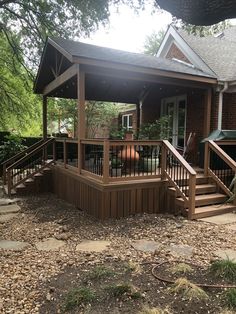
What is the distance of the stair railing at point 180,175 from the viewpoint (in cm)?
573

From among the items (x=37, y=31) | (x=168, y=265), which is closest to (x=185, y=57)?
(x=37, y=31)

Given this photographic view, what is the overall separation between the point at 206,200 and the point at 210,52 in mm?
7009

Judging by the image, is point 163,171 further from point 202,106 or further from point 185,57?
point 185,57

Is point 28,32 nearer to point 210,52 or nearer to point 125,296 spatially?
point 210,52

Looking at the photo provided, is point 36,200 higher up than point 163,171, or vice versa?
point 163,171

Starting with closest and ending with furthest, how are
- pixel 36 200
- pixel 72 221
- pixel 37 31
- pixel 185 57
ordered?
Answer: pixel 72 221, pixel 36 200, pixel 185 57, pixel 37 31

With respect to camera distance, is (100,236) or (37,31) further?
(37,31)

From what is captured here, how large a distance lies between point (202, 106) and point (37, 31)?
891 centimetres

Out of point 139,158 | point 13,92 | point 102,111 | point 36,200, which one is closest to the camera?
point 139,158

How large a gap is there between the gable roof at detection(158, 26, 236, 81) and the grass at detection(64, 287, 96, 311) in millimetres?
7428

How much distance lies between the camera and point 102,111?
18391 millimetres

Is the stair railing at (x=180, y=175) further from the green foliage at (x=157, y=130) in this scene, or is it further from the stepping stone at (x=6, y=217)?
the stepping stone at (x=6, y=217)

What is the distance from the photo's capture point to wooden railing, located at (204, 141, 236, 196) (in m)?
6.66

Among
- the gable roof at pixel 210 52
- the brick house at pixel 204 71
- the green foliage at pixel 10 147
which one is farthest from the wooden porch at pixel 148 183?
the green foliage at pixel 10 147
